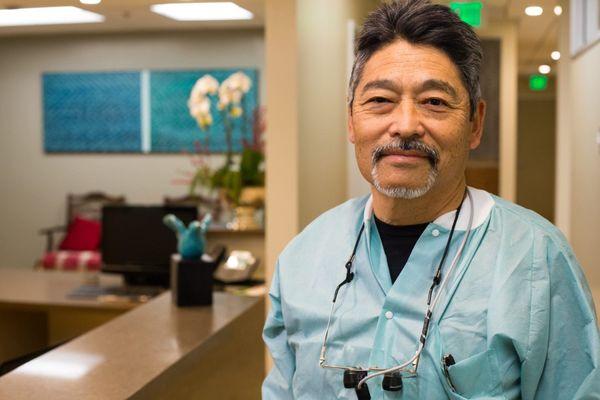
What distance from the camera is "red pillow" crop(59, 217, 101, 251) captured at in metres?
7.90

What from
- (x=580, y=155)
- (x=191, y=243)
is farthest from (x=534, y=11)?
(x=191, y=243)

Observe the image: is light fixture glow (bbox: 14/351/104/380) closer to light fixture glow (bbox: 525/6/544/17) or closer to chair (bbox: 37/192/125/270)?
light fixture glow (bbox: 525/6/544/17)

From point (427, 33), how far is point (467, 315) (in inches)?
19.2

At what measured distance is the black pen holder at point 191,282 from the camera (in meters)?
3.05

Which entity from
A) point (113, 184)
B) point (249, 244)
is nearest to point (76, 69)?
point (113, 184)

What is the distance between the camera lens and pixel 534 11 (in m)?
5.77

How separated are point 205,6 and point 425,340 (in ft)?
7.32

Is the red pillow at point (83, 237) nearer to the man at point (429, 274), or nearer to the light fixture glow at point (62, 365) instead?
the light fixture glow at point (62, 365)

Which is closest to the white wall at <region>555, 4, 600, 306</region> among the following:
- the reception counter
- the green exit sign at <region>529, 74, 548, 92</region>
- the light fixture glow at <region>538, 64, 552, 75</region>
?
the reception counter

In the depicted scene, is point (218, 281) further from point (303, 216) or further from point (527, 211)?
point (527, 211)

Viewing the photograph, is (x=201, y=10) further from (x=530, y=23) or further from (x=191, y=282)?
(x=530, y=23)

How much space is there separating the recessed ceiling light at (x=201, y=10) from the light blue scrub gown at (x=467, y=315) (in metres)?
1.93

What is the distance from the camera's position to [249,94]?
8.20 meters

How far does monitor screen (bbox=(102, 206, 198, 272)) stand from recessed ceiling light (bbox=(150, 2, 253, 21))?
1067 millimetres
